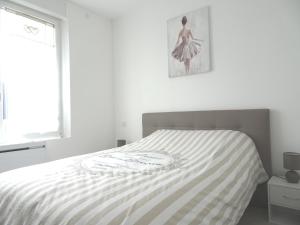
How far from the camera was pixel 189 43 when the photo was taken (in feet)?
9.11

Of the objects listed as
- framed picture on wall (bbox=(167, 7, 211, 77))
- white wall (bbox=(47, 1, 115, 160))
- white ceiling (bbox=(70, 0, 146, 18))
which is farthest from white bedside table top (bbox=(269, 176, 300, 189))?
white ceiling (bbox=(70, 0, 146, 18))

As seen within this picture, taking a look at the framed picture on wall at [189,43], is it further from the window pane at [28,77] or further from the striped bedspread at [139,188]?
the window pane at [28,77]

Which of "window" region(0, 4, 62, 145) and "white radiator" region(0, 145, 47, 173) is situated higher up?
"window" region(0, 4, 62, 145)

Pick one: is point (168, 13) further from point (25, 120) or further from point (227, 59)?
point (25, 120)

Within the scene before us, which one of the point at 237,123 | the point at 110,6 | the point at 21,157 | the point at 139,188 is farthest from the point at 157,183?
the point at 110,6

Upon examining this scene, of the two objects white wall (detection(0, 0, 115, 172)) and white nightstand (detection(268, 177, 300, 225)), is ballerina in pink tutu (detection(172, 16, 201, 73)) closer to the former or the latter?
white wall (detection(0, 0, 115, 172))

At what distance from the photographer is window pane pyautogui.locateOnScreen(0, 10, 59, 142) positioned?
2589 millimetres

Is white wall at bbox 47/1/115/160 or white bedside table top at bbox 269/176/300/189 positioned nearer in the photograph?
white bedside table top at bbox 269/176/300/189

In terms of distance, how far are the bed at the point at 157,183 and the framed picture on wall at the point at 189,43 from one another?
805 millimetres

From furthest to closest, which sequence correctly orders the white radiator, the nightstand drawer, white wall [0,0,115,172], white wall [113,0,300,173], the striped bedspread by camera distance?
1. white wall [0,0,115,172]
2. the white radiator
3. white wall [113,0,300,173]
4. the nightstand drawer
5. the striped bedspread

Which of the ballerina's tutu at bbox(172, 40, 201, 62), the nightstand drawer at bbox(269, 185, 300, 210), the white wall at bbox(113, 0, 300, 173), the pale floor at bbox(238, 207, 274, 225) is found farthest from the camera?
the ballerina's tutu at bbox(172, 40, 201, 62)

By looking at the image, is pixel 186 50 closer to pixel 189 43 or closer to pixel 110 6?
pixel 189 43

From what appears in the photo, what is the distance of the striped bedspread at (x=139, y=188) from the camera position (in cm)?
97

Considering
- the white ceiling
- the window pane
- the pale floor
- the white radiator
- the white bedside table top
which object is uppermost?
the white ceiling
